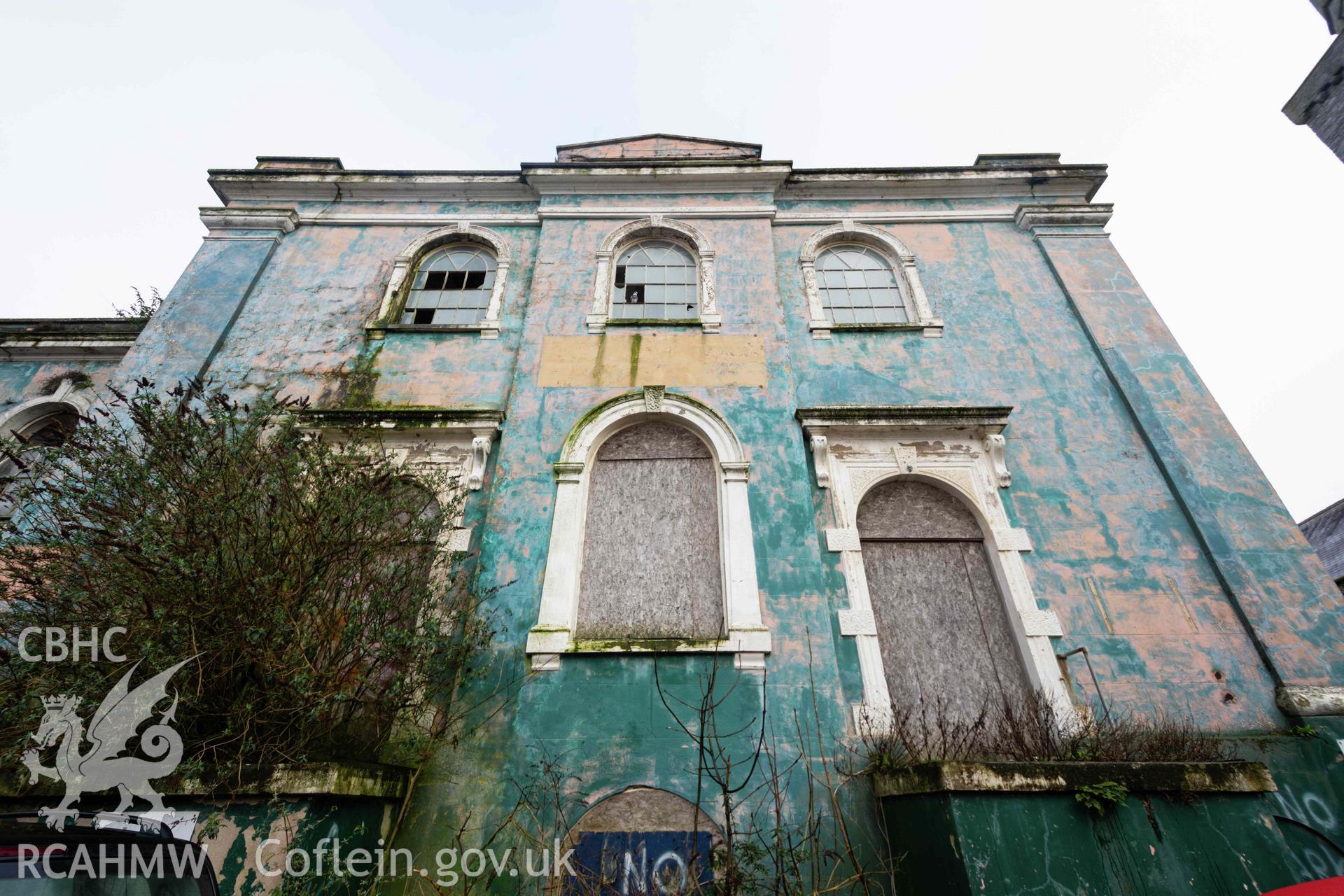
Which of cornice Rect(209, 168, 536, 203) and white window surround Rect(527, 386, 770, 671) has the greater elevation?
cornice Rect(209, 168, 536, 203)

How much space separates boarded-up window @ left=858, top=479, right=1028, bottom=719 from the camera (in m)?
5.85

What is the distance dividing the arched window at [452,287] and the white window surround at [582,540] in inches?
107

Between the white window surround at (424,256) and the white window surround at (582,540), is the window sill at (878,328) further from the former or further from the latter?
the white window surround at (424,256)

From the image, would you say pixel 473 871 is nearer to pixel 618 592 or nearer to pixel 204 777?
pixel 204 777

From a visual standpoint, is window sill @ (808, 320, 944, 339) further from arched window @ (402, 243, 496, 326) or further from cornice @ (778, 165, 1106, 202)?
arched window @ (402, 243, 496, 326)

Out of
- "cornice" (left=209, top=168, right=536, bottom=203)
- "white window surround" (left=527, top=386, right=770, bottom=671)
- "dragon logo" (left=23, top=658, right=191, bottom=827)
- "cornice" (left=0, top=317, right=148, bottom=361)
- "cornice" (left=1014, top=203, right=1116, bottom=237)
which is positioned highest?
"cornice" (left=209, top=168, right=536, bottom=203)

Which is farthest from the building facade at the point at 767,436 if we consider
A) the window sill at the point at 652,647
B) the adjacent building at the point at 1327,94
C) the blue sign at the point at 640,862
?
the adjacent building at the point at 1327,94

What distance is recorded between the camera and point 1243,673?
18.8 ft

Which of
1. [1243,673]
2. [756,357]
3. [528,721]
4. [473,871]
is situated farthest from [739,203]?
[473,871]

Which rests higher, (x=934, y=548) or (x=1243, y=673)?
(x=934, y=548)

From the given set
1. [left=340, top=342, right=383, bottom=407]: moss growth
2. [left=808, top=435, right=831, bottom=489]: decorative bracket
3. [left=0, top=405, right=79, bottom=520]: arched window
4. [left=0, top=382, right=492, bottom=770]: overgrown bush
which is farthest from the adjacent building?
[left=0, top=405, right=79, bottom=520]: arched window

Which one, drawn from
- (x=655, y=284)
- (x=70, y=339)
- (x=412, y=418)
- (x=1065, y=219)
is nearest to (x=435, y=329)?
(x=412, y=418)

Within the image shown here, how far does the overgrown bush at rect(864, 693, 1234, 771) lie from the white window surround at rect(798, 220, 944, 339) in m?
4.44

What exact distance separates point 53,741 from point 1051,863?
245 inches
